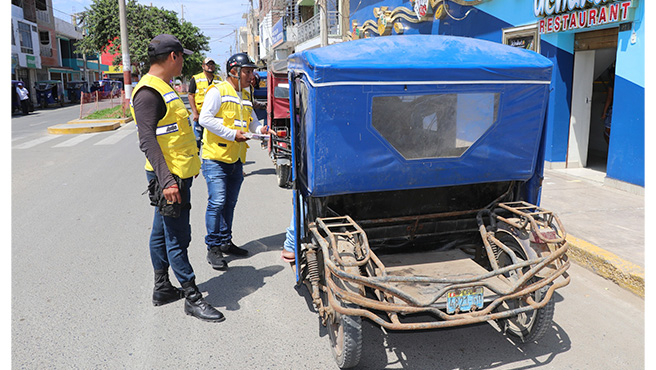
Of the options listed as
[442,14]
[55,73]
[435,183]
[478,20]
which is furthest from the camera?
[55,73]

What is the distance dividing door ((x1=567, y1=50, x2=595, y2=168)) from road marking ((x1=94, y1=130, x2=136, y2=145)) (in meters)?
12.1

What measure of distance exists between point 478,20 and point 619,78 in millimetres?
4226

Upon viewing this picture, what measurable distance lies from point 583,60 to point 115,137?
44.1ft

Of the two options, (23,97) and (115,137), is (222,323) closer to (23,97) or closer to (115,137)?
(115,137)

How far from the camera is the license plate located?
9.68 ft

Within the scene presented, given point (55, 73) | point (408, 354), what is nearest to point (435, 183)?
point (408, 354)

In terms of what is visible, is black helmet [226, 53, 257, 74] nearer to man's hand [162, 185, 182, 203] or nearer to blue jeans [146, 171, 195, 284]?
blue jeans [146, 171, 195, 284]

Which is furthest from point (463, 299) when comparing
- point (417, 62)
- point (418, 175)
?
point (417, 62)

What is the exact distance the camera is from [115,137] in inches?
618

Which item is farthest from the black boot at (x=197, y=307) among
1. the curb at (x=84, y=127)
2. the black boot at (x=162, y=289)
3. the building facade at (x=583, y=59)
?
the curb at (x=84, y=127)

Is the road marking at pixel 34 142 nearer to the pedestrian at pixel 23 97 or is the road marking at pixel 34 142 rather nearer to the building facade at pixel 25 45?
the pedestrian at pixel 23 97

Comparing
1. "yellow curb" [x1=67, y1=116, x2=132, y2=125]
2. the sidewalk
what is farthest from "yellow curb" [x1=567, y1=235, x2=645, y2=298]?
"yellow curb" [x1=67, y1=116, x2=132, y2=125]

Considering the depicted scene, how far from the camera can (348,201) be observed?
3.84 meters

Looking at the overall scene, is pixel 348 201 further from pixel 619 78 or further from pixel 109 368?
Result: pixel 619 78
